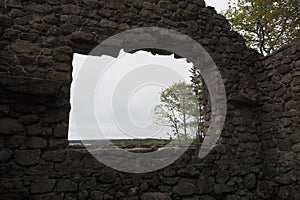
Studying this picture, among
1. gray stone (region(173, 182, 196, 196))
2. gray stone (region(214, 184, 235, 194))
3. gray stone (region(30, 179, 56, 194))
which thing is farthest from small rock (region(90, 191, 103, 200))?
gray stone (region(214, 184, 235, 194))

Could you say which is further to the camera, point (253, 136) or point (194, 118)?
point (194, 118)

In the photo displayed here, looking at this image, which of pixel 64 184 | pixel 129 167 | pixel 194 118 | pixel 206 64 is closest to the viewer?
pixel 64 184

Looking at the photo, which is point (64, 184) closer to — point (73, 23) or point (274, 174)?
point (73, 23)

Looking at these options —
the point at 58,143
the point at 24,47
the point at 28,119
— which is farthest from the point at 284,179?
the point at 24,47

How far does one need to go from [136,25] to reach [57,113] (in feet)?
5.76

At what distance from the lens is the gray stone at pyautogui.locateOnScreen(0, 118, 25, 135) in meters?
2.67

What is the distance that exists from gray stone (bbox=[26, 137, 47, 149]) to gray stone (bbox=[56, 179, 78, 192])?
479 millimetres

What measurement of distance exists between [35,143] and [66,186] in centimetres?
63

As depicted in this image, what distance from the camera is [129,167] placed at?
3.10 m

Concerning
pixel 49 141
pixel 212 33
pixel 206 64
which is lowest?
pixel 49 141

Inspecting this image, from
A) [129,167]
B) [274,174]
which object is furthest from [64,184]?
[274,174]

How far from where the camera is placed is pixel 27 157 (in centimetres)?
270

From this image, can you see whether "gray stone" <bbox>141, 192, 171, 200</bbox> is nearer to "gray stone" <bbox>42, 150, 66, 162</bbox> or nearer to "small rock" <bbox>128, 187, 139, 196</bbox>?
"small rock" <bbox>128, 187, 139, 196</bbox>

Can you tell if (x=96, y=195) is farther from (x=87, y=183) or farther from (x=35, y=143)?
(x=35, y=143)
